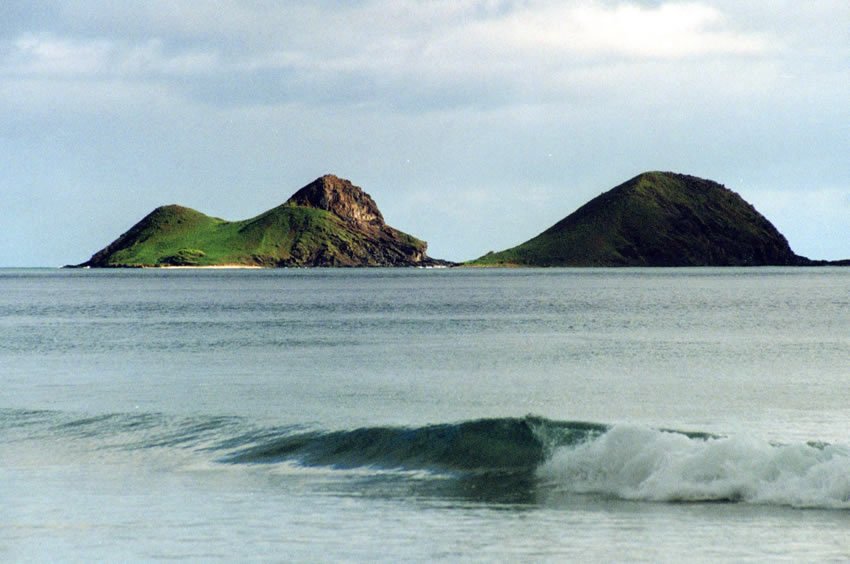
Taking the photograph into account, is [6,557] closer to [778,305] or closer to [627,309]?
[627,309]

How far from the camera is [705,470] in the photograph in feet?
71.6

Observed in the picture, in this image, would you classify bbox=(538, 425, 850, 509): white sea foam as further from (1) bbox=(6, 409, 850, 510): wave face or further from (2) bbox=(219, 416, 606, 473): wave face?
(2) bbox=(219, 416, 606, 473): wave face

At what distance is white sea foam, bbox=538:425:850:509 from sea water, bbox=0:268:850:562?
5 centimetres

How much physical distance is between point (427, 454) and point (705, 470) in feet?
25.5

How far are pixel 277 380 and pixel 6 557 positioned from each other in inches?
1149

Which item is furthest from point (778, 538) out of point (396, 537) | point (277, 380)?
point (277, 380)

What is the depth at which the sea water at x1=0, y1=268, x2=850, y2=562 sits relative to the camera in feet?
57.9

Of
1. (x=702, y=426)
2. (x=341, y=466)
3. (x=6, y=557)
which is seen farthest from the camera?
(x=702, y=426)

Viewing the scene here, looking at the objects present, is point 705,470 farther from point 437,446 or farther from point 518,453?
point 437,446

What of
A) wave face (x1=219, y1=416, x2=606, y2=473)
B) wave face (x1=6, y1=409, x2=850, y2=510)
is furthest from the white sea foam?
wave face (x1=219, y1=416, x2=606, y2=473)

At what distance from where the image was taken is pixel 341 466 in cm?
2622

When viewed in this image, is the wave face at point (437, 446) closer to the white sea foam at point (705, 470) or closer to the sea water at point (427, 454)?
the sea water at point (427, 454)

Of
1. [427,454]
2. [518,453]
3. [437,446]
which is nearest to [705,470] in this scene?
[518,453]

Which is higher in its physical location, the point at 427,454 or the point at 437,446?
the point at 437,446
